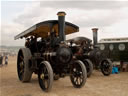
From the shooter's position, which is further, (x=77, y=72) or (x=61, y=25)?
(x=77, y=72)

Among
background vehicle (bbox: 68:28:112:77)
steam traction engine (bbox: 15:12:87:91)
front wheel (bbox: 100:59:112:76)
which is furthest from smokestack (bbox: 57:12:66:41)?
front wheel (bbox: 100:59:112:76)

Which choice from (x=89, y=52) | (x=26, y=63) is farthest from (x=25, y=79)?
(x=89, y=52)

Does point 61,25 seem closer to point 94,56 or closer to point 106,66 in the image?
point 94,56

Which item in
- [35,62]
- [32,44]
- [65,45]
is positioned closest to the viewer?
[65,45]

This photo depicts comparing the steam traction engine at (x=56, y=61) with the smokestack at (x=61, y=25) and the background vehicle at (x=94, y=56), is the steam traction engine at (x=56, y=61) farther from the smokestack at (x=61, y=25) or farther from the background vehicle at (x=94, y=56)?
the background vehicle at (x=94, y=56)

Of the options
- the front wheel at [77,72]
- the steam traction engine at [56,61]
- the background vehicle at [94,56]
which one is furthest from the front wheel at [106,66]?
the front wheel at [77,72]

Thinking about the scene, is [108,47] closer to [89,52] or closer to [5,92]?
[89,52]

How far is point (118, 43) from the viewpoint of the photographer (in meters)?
12.9

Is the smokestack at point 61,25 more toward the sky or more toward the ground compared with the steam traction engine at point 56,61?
more toward the sky

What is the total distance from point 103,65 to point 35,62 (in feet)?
15.6

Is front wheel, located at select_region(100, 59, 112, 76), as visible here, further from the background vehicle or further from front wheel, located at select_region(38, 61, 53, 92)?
front wheel, located at select_region(38, 61, 53, 92)

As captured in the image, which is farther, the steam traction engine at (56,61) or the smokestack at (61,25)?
the smokestack at (61,25)

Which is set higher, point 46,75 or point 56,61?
point 56,61

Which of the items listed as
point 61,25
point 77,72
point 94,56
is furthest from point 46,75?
point 94,56
